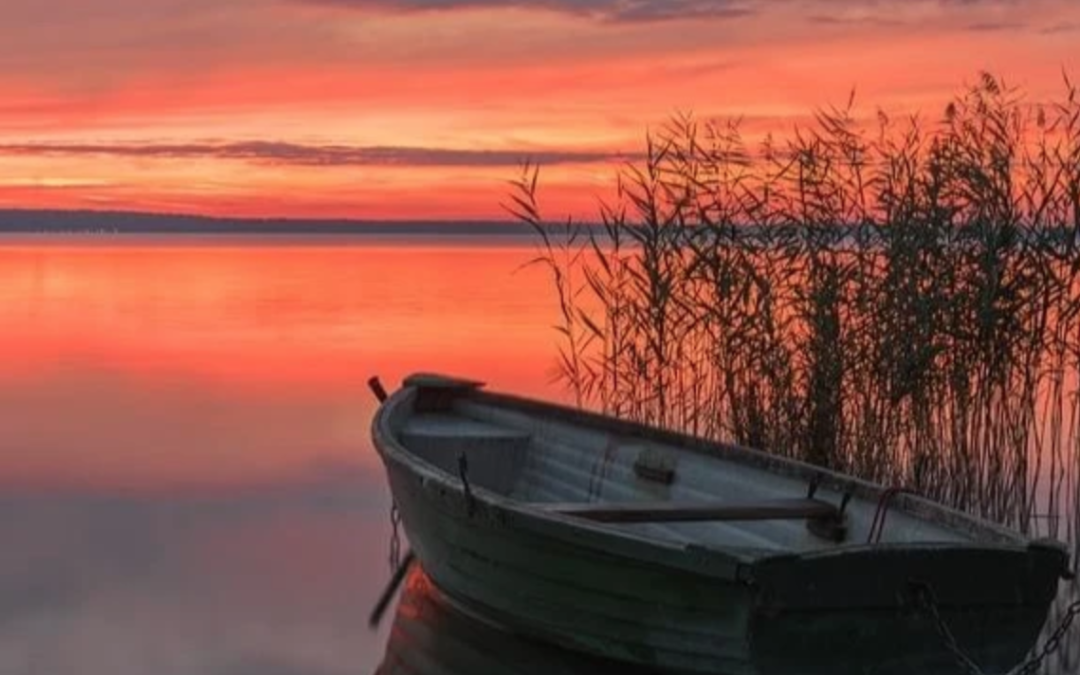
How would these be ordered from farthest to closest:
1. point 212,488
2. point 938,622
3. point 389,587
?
point 212,488 < point 389,587 < point 938,622

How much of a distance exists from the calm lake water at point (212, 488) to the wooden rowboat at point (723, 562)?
2.61 ft

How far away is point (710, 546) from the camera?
18.8 ft

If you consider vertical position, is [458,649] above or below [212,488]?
above

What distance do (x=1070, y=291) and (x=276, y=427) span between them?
10.5 meters

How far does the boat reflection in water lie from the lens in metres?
5.63

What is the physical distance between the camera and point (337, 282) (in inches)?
2100

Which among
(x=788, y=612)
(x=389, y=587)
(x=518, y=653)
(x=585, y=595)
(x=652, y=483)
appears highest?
(x=788, y=612)

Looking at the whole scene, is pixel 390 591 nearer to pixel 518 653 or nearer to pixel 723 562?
pixel 518 653

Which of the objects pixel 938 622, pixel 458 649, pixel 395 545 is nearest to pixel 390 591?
pixel 395 545

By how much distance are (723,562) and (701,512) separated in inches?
51.1

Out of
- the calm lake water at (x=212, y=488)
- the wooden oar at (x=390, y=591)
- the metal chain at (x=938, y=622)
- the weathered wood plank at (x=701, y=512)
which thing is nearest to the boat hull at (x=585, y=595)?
the weathered wood plank at (x=701, y=512)

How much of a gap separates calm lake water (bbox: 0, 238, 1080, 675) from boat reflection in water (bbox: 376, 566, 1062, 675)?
0.03 metres

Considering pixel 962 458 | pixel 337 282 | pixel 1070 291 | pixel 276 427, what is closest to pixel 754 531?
pixel 962 458

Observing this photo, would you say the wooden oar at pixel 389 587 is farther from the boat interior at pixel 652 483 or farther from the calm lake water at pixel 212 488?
the boat interior at pixel 652 483
